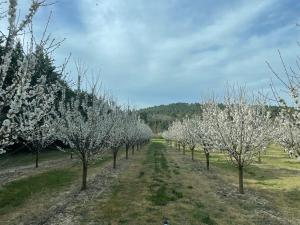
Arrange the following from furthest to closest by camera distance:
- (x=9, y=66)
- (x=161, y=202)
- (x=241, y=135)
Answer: (x=241, y=135)
(x=161, y=202)
(x=9, y=66)

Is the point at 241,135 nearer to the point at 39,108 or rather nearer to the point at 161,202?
the point at 161,202

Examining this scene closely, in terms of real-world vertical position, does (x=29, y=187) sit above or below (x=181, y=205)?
above

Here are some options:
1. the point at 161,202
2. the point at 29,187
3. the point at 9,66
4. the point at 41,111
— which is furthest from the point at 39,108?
the point at 29,187

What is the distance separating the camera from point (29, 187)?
A: 75.4 ft

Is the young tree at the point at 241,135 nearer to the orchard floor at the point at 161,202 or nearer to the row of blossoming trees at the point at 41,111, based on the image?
the orchard floor at the point at 161,202

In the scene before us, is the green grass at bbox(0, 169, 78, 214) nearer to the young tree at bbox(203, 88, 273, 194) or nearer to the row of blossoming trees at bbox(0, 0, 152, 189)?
the row of blossoming trees at bbox(0, 0, 152, 189)

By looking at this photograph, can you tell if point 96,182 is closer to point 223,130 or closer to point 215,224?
point 223,130

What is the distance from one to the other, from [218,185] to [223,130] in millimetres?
4081

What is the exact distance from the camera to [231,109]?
25453 mm

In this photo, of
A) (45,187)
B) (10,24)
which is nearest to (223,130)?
(45,187)

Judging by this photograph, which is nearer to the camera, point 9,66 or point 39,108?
point 9,66

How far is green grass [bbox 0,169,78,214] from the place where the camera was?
18.7 meters

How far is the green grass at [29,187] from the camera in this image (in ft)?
61.4

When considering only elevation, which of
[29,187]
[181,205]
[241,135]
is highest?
[241,135]
